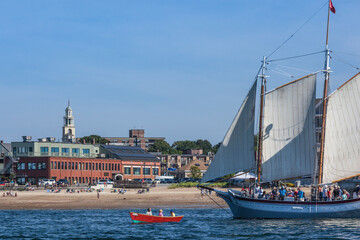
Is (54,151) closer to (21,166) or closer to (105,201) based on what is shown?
(21,166)

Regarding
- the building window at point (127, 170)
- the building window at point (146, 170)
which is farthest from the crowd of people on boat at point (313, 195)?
the building window at point (146, 170)

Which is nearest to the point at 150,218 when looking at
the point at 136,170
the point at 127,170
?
the point at 127,170

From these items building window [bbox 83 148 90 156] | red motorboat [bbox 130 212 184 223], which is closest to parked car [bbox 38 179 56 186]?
building window [bbox 83 148 90 156]

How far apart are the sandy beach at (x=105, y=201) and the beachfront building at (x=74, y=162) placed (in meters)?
27.7

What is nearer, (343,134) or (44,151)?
(343,134)

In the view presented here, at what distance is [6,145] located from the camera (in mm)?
139375

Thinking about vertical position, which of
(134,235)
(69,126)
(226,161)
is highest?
(69,126)

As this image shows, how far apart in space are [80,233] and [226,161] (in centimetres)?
1468

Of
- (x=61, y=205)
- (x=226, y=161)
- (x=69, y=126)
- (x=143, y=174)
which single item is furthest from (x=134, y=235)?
(x=69, y=126)

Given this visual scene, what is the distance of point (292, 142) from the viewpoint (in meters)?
65.6

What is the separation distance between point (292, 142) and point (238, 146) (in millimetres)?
5910

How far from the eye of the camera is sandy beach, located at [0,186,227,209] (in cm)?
8812

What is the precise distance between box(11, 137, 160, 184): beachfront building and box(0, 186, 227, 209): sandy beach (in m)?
27.7

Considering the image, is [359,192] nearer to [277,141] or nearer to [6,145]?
[277,141]
